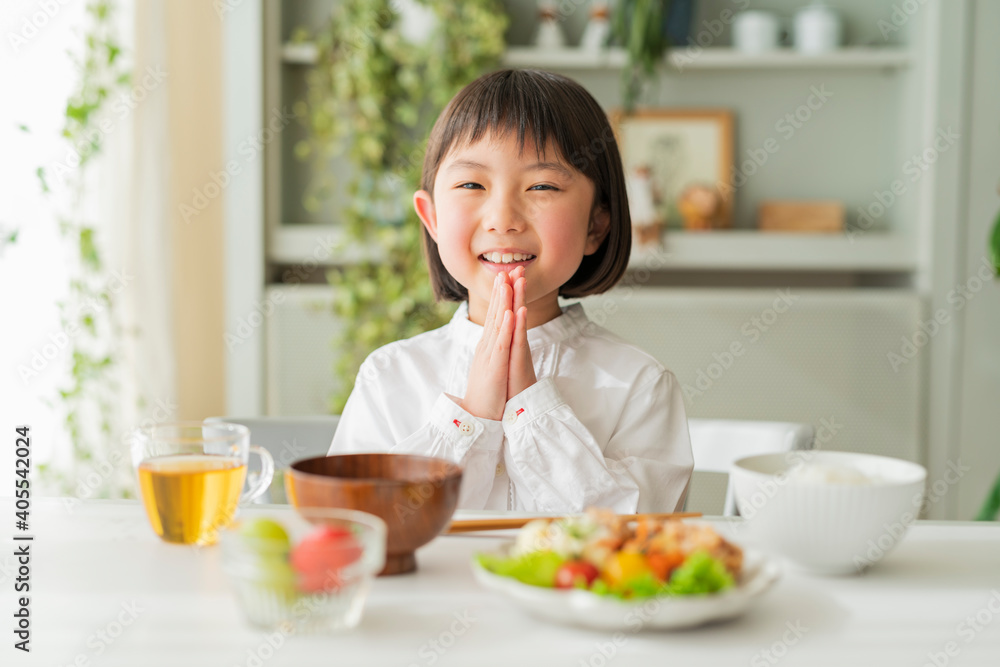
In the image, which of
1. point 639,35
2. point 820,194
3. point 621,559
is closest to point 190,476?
point 621,559

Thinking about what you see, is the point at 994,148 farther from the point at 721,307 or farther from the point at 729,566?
the point at 729,566

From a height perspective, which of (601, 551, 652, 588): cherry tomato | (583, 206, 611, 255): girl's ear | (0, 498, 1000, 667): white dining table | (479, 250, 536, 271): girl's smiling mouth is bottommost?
(0, 498, 1000, 667): white dining table

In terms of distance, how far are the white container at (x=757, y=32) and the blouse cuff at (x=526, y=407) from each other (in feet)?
6.64

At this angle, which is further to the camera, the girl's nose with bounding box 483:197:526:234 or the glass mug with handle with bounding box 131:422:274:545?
the girl's nose with bounding box 483:197:526:234

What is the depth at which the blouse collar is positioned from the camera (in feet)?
4.45

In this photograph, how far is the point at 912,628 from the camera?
0.65 meters

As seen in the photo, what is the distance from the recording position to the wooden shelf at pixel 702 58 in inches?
109

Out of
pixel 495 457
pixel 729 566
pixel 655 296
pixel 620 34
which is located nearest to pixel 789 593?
pixel 729 566

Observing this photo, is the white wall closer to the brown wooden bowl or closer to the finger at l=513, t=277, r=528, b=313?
the finger at l=513, t=277, r=528, b=313

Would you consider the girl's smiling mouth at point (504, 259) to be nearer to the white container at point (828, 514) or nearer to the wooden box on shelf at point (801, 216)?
the white container at point (828, 514)

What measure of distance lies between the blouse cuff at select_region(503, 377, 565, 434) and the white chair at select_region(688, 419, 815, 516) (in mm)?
337

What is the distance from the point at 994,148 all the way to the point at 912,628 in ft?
8.05

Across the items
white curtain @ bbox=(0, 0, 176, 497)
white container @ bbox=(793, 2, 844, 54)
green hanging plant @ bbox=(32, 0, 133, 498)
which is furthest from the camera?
white container @ bbox=(793, 2, 844, 54)

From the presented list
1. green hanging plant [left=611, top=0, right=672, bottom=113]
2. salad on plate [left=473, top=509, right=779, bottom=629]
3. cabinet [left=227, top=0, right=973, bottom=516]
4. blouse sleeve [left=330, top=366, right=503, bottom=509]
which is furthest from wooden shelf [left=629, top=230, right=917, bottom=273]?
salad on plate [left=473, top=509, right=779, bottom=629]
